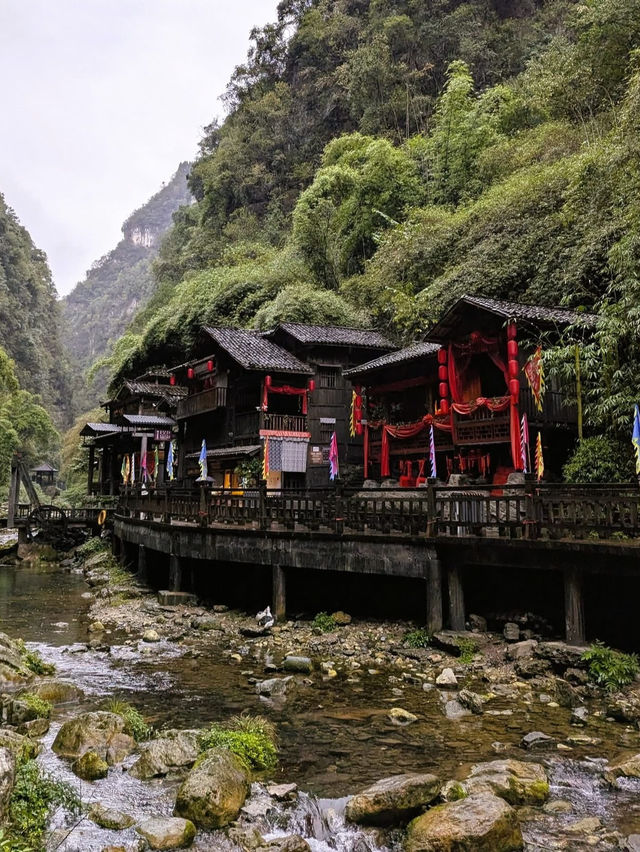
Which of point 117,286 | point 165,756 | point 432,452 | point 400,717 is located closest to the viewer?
point 165,756

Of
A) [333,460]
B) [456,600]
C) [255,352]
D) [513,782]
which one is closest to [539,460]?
[456,600]

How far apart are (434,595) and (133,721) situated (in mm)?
7523

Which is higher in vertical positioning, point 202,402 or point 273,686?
point 202,402

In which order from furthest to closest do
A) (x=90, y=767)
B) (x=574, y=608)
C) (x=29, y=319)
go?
(x=29, y=319), (x=574, y=608), (x=90, y=767)

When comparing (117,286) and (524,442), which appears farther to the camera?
(117,286)

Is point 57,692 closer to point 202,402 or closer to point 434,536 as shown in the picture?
point 434,536

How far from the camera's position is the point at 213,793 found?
24.4 ft

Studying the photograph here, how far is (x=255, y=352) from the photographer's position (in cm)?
3350

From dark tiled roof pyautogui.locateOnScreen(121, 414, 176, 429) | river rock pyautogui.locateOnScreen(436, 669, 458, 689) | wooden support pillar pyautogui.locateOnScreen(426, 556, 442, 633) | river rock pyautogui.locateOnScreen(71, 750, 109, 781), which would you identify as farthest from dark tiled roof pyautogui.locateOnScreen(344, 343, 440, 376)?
river rock pyautogui.locateOnScreen(71, 750, 109, 781)

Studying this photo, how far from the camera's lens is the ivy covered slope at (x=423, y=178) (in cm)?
2408

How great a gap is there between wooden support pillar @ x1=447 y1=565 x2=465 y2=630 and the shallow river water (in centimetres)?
223

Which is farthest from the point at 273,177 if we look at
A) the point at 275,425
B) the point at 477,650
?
the point at 477,650

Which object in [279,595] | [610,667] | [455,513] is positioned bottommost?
[610,667]

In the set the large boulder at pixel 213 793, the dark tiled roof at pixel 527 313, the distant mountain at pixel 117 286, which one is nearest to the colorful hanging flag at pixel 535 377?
the dark tiled roof at pixel 527 313
